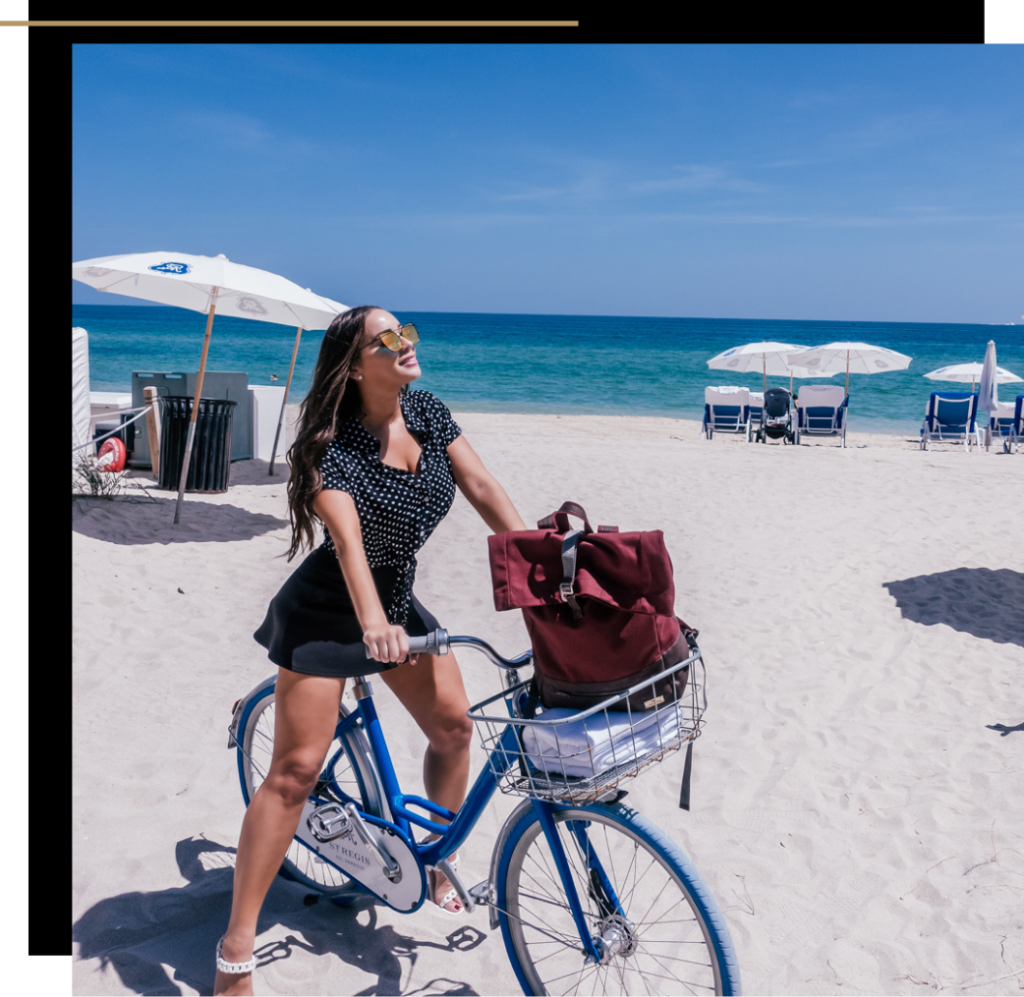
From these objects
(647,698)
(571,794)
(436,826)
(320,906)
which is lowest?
(320,906)

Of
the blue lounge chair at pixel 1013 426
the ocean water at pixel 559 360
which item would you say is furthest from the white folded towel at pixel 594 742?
the blue lounge chair at pixel 1013 426

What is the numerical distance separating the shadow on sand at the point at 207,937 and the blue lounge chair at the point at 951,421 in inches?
690

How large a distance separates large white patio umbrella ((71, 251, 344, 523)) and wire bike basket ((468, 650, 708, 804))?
235 inches

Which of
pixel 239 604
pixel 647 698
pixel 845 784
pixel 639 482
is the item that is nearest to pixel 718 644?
pixel 845 784

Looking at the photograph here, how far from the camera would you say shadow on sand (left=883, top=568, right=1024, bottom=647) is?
5.77 meters

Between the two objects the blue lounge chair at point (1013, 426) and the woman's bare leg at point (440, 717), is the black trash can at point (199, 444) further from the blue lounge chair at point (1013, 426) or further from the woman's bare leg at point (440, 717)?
the blue lounge chair at point (1013, 426)

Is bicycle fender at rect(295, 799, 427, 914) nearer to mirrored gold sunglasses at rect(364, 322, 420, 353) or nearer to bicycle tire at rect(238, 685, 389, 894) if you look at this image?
bicycle tire at rect(238, 685, 389, 894)

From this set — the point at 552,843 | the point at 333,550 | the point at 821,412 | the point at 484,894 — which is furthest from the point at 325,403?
the point at 821,412

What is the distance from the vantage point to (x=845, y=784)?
3758 millimetres

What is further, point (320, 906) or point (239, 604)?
point (239, 604)

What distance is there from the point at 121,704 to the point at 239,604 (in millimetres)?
1644

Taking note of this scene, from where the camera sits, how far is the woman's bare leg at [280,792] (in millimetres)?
2244

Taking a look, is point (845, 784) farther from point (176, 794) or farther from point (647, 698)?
point (176, 794)

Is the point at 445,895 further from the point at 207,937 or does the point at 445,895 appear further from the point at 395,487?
the point at 395,487
